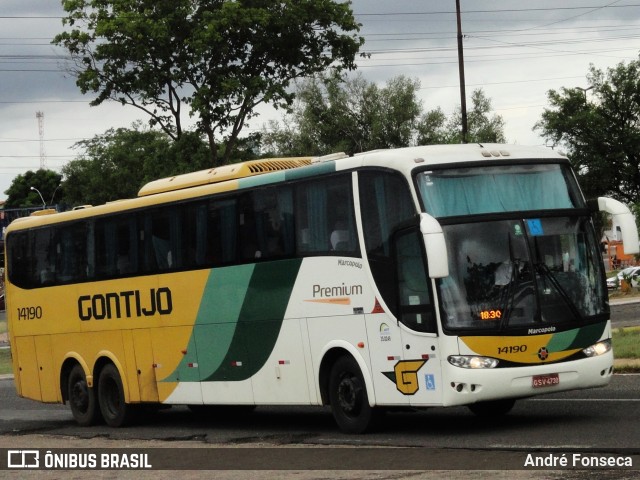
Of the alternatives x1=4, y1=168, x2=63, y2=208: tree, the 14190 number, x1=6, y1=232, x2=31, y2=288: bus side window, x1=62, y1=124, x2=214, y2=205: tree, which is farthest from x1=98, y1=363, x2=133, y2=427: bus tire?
x1=4, y1=168, x2=63, y2=208: tree

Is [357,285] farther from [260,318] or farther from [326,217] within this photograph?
[260,318]

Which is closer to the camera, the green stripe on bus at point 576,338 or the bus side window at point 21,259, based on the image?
the green stripe on bus at point 576,338

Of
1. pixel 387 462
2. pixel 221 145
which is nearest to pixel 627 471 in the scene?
pixel 387 462

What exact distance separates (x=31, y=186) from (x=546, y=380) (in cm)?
13940

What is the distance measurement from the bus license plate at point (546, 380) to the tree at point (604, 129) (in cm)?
6431

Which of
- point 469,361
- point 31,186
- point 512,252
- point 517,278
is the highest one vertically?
point 31,186

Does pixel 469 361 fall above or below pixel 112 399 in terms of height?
above

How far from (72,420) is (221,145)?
2638 cm

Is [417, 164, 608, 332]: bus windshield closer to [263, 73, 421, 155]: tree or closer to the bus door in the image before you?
the bus door

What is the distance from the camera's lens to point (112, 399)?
20797 mm

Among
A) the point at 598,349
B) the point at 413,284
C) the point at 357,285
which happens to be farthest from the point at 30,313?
the point at 598,349

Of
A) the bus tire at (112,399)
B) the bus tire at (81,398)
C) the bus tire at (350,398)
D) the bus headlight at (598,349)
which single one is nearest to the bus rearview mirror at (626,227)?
the bus headlight at (598,349)

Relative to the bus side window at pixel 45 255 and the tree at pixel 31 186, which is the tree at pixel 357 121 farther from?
the tree at pixel 31 186

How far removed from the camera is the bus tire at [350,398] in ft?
49.9
